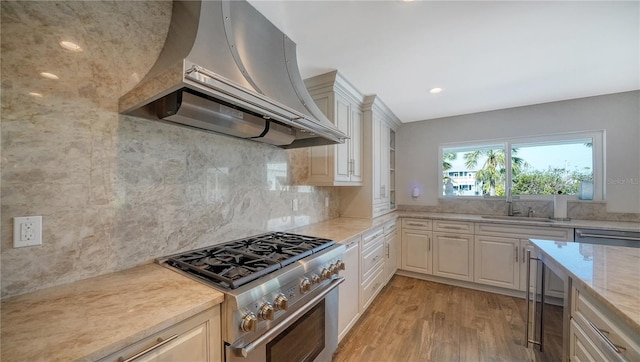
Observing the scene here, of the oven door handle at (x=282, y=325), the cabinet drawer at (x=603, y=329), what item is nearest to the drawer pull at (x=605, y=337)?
the cabinet drawer at (x=603, y=329)

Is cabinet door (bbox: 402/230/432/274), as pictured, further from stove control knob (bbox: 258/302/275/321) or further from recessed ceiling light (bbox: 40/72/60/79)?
recessed ceiling light (bbox: 40/72/60/79)

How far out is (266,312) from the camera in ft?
3.37

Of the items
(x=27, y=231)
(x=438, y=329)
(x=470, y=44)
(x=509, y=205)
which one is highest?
(x=470, y=44)

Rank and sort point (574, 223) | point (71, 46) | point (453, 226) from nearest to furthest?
point (71, 46)
point (574, 223)
point (453, 226)

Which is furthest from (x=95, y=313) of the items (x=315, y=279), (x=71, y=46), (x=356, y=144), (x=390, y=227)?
(x=390, y=227)

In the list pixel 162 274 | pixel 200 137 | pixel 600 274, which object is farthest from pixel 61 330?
pixel 600 274

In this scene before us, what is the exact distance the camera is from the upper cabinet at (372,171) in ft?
9.53

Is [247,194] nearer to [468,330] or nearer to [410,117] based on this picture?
[468,330]

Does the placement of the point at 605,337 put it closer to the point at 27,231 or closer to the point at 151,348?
the point at 151,348

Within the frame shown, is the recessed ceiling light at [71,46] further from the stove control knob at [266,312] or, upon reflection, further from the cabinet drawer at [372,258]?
the cabinet drawer at [372,258]

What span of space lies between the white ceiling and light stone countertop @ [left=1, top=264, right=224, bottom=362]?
64.1 inches

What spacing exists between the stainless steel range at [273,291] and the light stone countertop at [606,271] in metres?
1.21

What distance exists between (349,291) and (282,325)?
99 cm

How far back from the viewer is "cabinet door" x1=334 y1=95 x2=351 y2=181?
2395 millimetres
